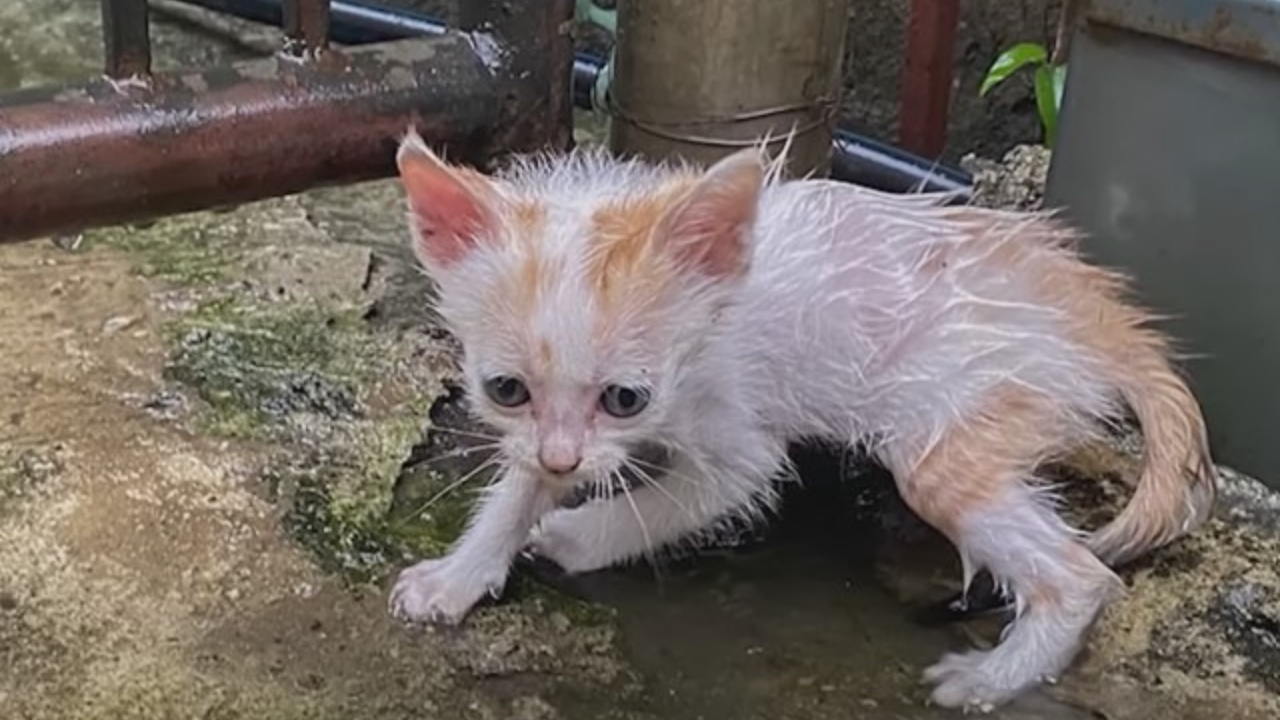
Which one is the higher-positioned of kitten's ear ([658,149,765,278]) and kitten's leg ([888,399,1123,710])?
kitten's ear ([658,149,765,278])

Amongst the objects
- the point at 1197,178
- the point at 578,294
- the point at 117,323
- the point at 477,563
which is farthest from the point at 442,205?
the point at 1197,178

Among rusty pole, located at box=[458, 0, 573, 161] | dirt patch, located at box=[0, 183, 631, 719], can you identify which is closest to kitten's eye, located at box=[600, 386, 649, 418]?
dirt patch, located at box=[0, 183, 631, 719]

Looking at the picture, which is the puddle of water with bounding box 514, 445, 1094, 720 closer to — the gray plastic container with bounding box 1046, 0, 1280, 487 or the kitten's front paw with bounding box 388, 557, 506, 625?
the kitten's front paw with bounding box 388, 557, 506, 625

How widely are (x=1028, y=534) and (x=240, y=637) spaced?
63 centimetres

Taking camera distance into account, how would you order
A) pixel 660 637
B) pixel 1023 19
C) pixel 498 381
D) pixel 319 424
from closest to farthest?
1. pixel 498 381
2. pixel 660 637
3. pixel 319 424
4. pixel 1023 19

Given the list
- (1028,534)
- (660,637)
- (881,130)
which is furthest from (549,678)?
(881,130)

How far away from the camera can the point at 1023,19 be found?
2520mm

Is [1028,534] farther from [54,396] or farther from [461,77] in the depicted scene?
[54,396]

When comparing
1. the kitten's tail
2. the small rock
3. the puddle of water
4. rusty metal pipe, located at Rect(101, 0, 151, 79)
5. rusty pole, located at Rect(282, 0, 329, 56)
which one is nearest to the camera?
the puddle of water

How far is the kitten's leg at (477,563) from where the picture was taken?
158 cm

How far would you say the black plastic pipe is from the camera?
2223mm

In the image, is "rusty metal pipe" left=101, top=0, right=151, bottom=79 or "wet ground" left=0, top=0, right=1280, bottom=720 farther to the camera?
"rusty metal pipe" left=101, top=0, right=151, bottom=79

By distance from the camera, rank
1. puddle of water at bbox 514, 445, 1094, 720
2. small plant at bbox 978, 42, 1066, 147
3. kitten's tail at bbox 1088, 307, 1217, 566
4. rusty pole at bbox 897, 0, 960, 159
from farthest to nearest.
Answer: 1. rusty pole at bbox 897, 0, 960, 159
2. small plant at bbox 978, 42, 1066, 147
3. kitten's tail at bbox 1088, 307, 1217, 566
4. puddle of water at bbox 514, 445, 1094, 720

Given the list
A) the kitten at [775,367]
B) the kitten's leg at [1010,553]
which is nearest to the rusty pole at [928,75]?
the kitten at [775,367]
